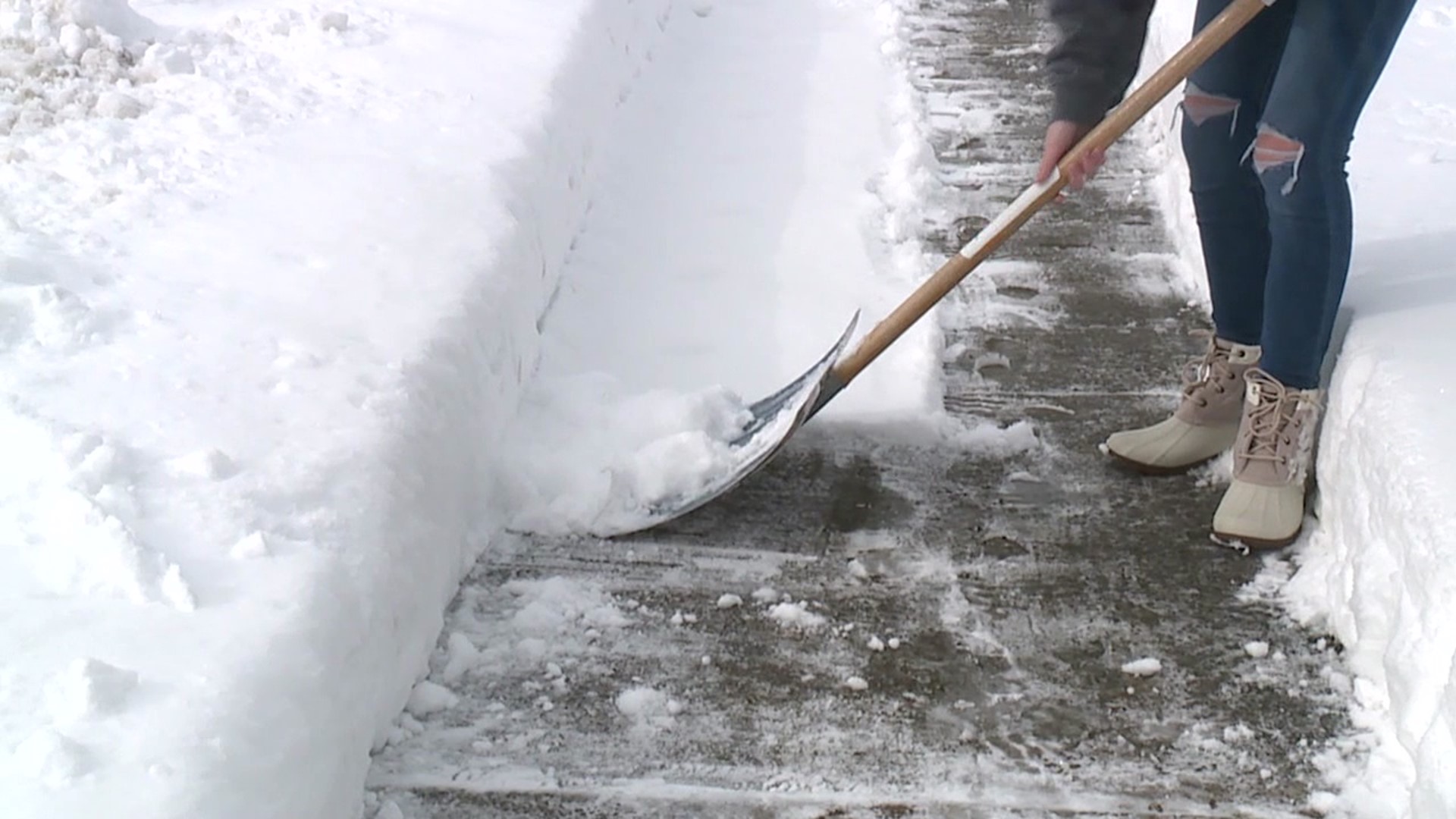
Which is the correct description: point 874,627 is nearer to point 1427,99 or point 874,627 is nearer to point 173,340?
point 173,340

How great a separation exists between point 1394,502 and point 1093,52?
913 millimetres

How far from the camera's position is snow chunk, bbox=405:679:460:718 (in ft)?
7.08

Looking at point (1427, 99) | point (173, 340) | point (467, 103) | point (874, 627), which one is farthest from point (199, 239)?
point (1427, 99)

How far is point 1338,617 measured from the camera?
7.73ft

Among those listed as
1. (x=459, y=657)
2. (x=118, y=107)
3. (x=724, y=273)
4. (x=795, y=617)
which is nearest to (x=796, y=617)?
(x=795, y=617)

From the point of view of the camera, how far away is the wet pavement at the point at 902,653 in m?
2.05

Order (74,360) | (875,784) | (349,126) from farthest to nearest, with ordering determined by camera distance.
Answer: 1. (349,126)
2. (74,360)
3. (875,784)

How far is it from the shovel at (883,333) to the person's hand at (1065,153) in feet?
0.05

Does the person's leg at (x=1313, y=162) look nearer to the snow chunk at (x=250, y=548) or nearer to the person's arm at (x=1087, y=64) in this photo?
the person's arm at (x=1087, y=64)

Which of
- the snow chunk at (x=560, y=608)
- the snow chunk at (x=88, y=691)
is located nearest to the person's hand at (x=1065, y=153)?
the snow chunk at (x=560, y=608)

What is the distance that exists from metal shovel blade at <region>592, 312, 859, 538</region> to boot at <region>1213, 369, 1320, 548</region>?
76cm

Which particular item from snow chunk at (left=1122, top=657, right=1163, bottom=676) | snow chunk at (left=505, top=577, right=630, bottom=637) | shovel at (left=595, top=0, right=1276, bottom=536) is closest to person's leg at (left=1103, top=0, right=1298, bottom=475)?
shovel at (left=595, top=0, right=1276, bottom=536)

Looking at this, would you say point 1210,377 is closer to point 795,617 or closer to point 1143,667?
point 1143,667

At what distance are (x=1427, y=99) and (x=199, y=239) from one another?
3.00 m
